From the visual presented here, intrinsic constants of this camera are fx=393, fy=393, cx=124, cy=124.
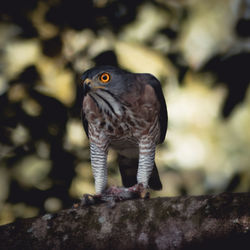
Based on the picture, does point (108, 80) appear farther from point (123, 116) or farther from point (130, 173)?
point (130, 173)

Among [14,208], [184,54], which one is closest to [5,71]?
[14,208]

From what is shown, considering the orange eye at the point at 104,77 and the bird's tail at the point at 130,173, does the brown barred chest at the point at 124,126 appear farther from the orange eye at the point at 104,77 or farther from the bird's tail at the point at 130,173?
the bird's tail at the point at 130,173

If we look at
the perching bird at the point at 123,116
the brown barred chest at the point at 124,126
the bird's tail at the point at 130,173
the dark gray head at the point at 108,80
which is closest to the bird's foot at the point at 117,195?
the perching bird at the point at 123,116

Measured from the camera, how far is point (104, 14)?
3.62 meters

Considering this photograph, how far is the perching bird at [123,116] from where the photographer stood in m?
3.82

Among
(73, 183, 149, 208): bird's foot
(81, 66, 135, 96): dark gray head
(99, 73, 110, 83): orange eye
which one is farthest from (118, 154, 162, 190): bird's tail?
(99, 73, 110, 83): orange eye

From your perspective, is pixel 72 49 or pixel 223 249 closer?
pixel 223 249

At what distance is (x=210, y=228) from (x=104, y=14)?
2174 millimetres

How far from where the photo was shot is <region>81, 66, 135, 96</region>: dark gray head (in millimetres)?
3559

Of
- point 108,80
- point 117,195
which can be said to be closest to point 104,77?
point 108,80

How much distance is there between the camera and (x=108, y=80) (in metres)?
3.74

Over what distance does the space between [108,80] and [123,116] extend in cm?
39

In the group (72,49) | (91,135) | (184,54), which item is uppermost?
(72,49)

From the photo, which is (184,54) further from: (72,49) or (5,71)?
(5,71)
